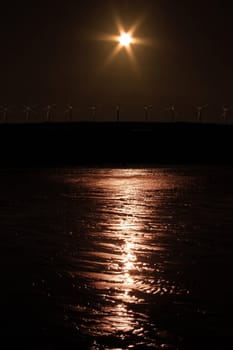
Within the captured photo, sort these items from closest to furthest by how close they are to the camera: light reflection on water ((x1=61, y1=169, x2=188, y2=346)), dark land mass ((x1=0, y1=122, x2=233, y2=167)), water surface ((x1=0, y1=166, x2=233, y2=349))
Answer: water surface ((x1=0, y1=166, x2=233, y2=349))
light reflection on water ((x1=61, y1=169, x2=188, y2=346))
dark land mass ((x1=0, y1=122, x2=233, y2=167))

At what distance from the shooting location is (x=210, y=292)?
12234 mm

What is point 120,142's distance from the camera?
140 m

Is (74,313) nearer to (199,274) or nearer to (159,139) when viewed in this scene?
(199,274)

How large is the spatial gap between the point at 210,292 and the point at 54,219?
44.5ft

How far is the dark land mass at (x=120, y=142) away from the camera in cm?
13512

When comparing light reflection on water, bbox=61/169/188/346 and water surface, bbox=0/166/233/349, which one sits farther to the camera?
light reflection on water, bbox=61/169/188/346

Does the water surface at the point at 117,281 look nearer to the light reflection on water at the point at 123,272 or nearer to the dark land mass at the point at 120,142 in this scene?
the light reflection on water at the point at 123,272

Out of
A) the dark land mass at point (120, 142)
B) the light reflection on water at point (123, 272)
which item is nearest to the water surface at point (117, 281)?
the light reflection on water at point (123, 272)

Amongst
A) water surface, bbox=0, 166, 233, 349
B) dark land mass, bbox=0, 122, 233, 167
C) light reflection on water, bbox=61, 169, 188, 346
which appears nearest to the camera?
water surface, bbox=0, 166, 233, 349

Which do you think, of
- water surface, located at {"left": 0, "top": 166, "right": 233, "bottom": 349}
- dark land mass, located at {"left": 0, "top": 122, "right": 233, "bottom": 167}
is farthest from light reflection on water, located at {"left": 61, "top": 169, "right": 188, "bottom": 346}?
dark land mass, located at {"left": 0, "top": 122, "right": 233, "bottom": 167}

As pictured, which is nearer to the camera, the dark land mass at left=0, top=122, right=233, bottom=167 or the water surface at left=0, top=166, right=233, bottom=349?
the water surface at left=0, top=166, right=233, bottom=349

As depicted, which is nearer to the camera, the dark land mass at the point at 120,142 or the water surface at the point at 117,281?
the water surface at the point at 117,281

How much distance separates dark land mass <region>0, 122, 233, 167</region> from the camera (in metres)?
135

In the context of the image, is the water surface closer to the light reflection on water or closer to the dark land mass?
the light reflection on water
